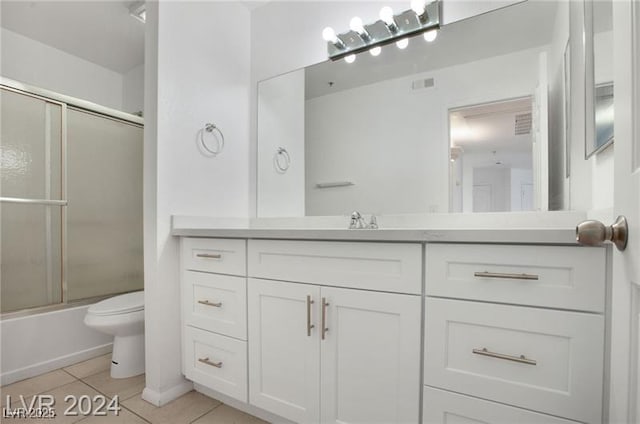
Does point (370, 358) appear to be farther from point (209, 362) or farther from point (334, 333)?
point (209, 362)

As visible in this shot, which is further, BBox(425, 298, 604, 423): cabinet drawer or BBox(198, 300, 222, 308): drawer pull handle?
BBox(198, 300, 222, 308): drawer pull handle

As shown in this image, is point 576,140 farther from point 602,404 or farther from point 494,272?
point 602,404

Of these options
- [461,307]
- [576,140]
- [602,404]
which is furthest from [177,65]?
[602,404]

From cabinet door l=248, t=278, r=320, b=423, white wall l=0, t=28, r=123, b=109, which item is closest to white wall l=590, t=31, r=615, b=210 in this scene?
cabinet door l=248, t=278, r=320, b=423

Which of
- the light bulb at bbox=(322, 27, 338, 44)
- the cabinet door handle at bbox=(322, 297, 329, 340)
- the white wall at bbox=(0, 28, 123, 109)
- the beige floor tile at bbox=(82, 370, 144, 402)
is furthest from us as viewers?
the white wall at bbox=(0, 28, 123, 109)

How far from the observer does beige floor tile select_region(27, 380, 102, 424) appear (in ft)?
4.83

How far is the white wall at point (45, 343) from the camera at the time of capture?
1.87m

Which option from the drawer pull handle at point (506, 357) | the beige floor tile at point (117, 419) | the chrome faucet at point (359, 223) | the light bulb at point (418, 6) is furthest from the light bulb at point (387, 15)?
the beige floor tile at point (117, 419)

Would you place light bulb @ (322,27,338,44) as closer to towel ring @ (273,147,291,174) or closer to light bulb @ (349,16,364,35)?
light bulb @ (349,16,364,35)

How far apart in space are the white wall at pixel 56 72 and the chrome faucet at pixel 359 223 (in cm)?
292

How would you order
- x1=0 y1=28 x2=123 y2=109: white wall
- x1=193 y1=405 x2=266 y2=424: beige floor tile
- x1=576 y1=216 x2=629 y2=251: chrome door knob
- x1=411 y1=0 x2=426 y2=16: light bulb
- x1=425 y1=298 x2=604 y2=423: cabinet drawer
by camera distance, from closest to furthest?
x1=576 y1=216 x2=629 y2=251: chrome door knob, x1=425 y1=298 x2=604 y2=423: cabinet drawer, x1=193 y1=405 x2=266 y2=424: beige floor tile, x1=411 y1=0 x2=426 y2=16: light bulb, x1=0 y1=28 x2=123 y2=109: white wall

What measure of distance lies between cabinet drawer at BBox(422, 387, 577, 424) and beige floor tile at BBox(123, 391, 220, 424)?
109cm

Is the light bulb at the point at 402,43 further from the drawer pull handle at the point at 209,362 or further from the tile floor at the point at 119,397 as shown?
the tile floor at the point at 119,397

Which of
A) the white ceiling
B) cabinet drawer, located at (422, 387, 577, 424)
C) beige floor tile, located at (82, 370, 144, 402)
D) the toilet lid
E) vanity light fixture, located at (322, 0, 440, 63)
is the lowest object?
beige floor tile, located at (82, 370, 144, 402)
